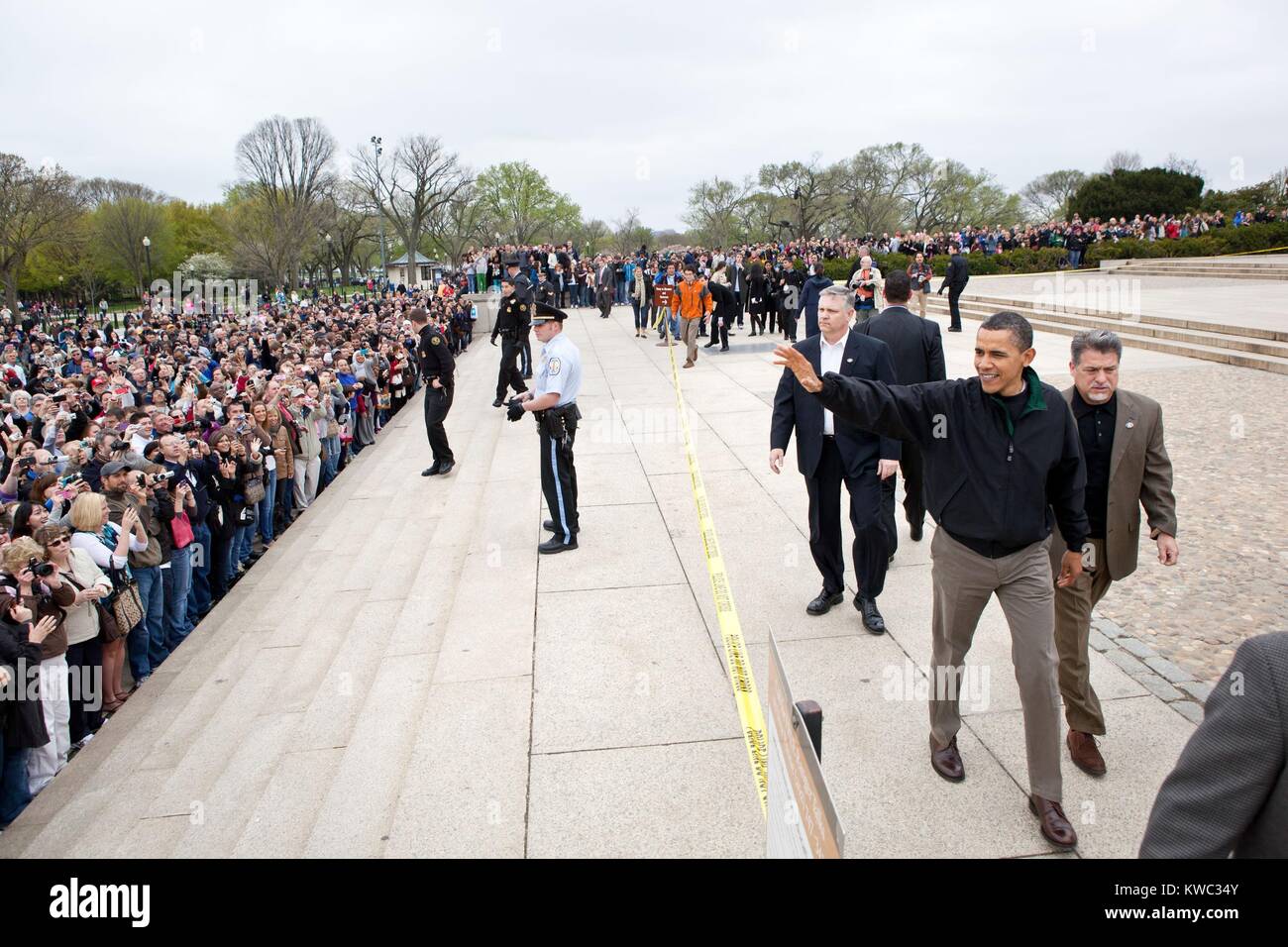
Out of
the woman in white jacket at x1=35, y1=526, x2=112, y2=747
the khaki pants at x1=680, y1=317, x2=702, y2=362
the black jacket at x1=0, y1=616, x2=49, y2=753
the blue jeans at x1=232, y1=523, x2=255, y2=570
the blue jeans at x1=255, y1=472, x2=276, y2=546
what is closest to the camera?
the black jacket at x1=0, y1=616, x2=49, y2=753

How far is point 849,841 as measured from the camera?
368cm

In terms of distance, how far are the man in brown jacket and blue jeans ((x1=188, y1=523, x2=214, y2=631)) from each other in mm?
7958

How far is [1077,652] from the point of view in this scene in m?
4.02

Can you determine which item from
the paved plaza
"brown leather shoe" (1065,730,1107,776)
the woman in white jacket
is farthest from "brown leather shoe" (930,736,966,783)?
the woman in white jacket

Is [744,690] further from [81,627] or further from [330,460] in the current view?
[330,460]

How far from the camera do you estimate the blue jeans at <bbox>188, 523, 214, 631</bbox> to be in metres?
8.85

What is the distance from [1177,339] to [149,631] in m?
17.8

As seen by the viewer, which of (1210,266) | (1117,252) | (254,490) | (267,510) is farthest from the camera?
(1117,252)

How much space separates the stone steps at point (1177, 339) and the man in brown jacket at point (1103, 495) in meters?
12.6

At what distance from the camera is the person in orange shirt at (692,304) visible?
16.8 meters

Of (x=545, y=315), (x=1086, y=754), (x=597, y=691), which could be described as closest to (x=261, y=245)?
(x=545, y=315)

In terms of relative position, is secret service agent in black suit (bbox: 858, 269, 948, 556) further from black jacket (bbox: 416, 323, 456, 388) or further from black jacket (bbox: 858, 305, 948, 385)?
black jacket (bbox: 416, 323, 456, 388)
